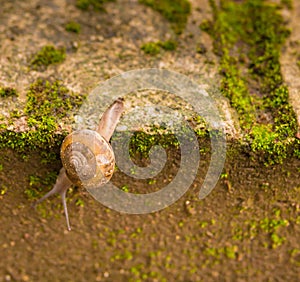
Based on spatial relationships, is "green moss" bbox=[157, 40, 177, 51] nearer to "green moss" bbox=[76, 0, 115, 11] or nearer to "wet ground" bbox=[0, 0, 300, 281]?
"wet ground" bbox=[0, 0, 300, 281]

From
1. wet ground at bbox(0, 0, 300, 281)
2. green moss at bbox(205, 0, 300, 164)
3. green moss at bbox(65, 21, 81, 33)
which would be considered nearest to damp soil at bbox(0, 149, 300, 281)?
wet ground at bbox(0, 0, 300, 281)

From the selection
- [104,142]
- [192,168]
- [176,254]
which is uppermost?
[104,142]

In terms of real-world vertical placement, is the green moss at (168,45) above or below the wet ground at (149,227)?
above

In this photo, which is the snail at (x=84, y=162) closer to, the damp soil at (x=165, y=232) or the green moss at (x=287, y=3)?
the damp soil at (x=165, y=232)

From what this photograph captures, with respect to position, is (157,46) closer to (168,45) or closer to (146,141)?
(168,45)

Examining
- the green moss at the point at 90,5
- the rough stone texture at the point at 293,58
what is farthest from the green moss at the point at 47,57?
the rough stone texture at the point at 293,58

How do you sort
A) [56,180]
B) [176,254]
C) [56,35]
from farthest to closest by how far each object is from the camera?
[56,35], [56,180], [176,254]

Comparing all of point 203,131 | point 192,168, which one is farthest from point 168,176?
point 203,131

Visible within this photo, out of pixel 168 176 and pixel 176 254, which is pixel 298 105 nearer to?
pixel 168 176
